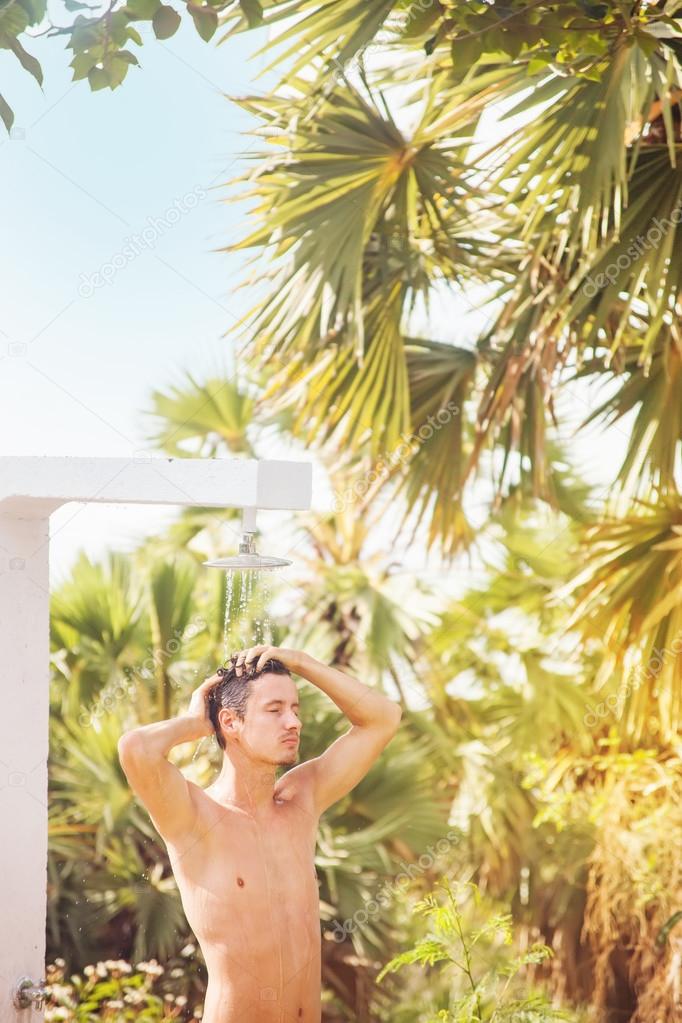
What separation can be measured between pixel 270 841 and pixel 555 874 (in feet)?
16.1

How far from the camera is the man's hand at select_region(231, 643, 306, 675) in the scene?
2846 millimetres

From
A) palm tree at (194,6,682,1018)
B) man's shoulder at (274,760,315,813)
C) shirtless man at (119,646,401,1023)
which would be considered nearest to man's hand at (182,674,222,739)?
shirtless man at (119,646,401,1023)

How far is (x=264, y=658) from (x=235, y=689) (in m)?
0.10

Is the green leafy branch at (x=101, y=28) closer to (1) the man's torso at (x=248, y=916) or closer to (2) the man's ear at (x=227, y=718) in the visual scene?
(2) the man's ear at (x=227, y=718)

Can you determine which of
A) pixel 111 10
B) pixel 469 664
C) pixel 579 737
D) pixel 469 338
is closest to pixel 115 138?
pixel 469 338

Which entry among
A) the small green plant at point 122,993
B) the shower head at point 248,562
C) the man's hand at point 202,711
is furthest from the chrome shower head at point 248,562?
the small green plant at point 122,993

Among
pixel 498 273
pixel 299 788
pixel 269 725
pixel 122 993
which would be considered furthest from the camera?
pixel 498 273

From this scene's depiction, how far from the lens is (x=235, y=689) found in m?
Result: 2.86

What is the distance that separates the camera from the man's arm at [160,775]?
104 inches

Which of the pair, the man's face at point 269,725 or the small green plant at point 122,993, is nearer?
the man's face at point 269,725

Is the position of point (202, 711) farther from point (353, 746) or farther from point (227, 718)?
point (353, 746)

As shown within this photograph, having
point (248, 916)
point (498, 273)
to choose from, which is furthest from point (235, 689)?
point (498, 273)

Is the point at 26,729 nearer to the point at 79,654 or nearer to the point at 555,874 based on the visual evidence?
the point at 79,654

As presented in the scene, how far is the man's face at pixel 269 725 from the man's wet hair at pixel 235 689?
14 mm
